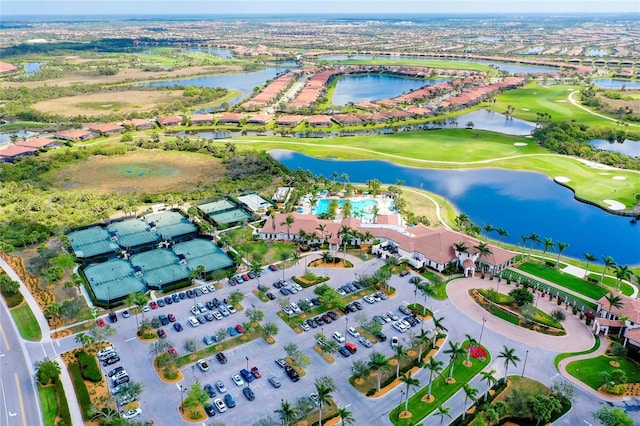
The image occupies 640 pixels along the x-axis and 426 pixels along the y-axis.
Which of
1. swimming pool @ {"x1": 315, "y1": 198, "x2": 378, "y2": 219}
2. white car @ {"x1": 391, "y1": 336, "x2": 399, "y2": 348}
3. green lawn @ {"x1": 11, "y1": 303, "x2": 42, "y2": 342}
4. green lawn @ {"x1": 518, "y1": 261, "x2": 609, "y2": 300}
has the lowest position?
green lawn @ {"x1": 11, "y1": 303, "x2": 42, "y2": 342}

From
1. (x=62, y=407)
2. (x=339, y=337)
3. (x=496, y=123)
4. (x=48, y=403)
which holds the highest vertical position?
(x=496, y=123)

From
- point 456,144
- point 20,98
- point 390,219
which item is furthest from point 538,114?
point 20,98

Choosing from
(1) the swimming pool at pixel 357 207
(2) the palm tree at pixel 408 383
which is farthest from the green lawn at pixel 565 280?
(2) the palm tree at pixel 408 383

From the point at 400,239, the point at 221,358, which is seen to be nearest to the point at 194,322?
the point at 221,358

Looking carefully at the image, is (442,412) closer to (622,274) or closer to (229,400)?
(229,400)

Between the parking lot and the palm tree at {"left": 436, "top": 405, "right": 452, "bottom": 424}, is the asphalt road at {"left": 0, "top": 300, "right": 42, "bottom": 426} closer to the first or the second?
the parking lot

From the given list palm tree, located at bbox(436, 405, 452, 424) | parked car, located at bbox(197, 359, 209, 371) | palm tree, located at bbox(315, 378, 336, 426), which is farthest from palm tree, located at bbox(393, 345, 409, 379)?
parked car, located at bbox(197, 359, 209, 371)
